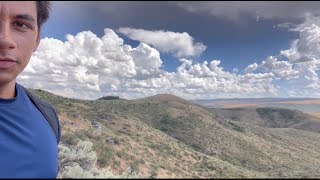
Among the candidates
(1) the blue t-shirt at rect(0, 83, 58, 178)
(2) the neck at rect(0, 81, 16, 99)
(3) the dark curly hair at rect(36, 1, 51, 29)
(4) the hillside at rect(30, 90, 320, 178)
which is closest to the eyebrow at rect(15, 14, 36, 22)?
(3) the dark curly hair at rect(36, 1, 51, 29)

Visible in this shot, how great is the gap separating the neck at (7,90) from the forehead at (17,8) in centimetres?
71

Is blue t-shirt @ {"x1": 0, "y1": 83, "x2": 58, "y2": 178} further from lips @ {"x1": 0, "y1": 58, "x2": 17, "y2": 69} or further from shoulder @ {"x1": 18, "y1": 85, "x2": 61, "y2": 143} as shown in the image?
lips @ {"x1": 0, "y1": 58, "x2": 17, "y2": 69}

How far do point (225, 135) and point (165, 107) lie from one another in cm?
3214

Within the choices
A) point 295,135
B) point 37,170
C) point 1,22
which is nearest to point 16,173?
point 37,170

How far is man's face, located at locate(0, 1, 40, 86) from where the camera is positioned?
10.6 ft

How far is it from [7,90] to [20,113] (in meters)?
0.28

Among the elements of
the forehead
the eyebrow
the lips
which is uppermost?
the forehead

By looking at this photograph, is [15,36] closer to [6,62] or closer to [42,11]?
[6,62]

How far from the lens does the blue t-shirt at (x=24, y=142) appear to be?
10.4 feet

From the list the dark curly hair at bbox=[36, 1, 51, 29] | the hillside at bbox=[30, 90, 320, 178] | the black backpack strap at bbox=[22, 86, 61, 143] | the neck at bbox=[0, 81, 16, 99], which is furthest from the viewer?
the hillside at bbox=[30, 90, 320, 178]

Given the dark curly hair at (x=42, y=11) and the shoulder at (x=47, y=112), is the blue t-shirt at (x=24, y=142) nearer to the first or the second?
the shoulder at (x=47, y=112)

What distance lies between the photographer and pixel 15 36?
3.38 metres

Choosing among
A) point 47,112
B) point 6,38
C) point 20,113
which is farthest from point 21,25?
point 47,112

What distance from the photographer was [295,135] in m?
109
